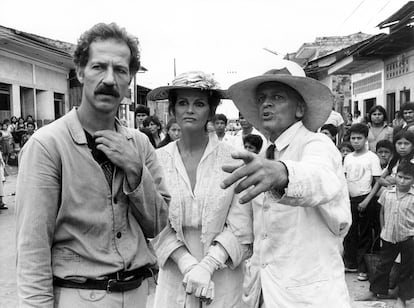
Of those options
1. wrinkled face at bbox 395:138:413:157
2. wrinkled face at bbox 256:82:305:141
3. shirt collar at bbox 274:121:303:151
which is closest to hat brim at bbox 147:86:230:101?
wrinkled face at bbox 256:82:305:141

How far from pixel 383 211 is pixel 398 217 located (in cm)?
28

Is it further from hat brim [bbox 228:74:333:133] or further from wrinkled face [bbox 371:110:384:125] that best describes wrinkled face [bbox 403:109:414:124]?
hat brim [bbox 228:74:333:133]

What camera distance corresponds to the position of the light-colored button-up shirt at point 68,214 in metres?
1.58

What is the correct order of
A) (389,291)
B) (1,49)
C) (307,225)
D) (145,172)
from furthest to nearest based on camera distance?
(1,49)
(389,291)
(307,225)
(145,172)

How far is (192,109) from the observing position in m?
2.74

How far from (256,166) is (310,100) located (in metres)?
0.84

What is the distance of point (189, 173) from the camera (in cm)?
273

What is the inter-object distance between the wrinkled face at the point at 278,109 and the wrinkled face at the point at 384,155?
3.58 meters

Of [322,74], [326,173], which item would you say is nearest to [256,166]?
[326,173]

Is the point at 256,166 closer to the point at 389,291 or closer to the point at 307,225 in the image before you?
the point at 307,225

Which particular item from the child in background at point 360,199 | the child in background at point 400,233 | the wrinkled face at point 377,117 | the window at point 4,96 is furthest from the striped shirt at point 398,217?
the window at point 4,96

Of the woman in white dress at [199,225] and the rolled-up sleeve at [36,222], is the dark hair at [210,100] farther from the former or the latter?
the rolled-up sleeve at [36,222]

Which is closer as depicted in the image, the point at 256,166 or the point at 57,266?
the point at 256,166

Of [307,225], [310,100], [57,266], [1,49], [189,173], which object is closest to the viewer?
[57,266]
